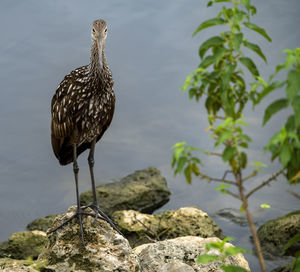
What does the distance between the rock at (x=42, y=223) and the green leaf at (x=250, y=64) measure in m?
8.63

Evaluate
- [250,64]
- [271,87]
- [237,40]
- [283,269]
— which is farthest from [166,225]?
[271,87]

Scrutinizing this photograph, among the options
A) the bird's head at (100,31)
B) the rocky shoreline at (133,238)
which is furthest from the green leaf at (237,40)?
the bird's head at (100,31)

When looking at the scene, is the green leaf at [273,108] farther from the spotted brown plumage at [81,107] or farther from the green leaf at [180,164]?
the spotted brown plumage at [81,107]

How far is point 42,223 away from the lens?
1078 centimetres

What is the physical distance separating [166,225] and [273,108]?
6326mm

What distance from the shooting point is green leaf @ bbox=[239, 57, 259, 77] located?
2.95 metres

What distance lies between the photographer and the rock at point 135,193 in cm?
1052

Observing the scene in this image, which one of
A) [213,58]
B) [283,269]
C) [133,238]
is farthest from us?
[133,238]

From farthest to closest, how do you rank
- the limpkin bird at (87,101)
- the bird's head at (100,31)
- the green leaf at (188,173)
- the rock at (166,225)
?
the rock at (166,225) < the limpkin bird at (87,101) < the bird's head at (100,31) < the green leaf at (188,173)

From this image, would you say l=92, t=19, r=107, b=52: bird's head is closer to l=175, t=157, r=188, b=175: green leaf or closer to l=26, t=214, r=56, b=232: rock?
l=175, t=157, r=188, b=175: green leaf

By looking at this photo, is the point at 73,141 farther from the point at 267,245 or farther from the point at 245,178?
the point at 267,245

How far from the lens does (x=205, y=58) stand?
299cm

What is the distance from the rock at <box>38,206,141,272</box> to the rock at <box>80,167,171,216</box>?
4813 millimetres

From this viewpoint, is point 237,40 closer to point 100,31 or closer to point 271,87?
point 271,87
